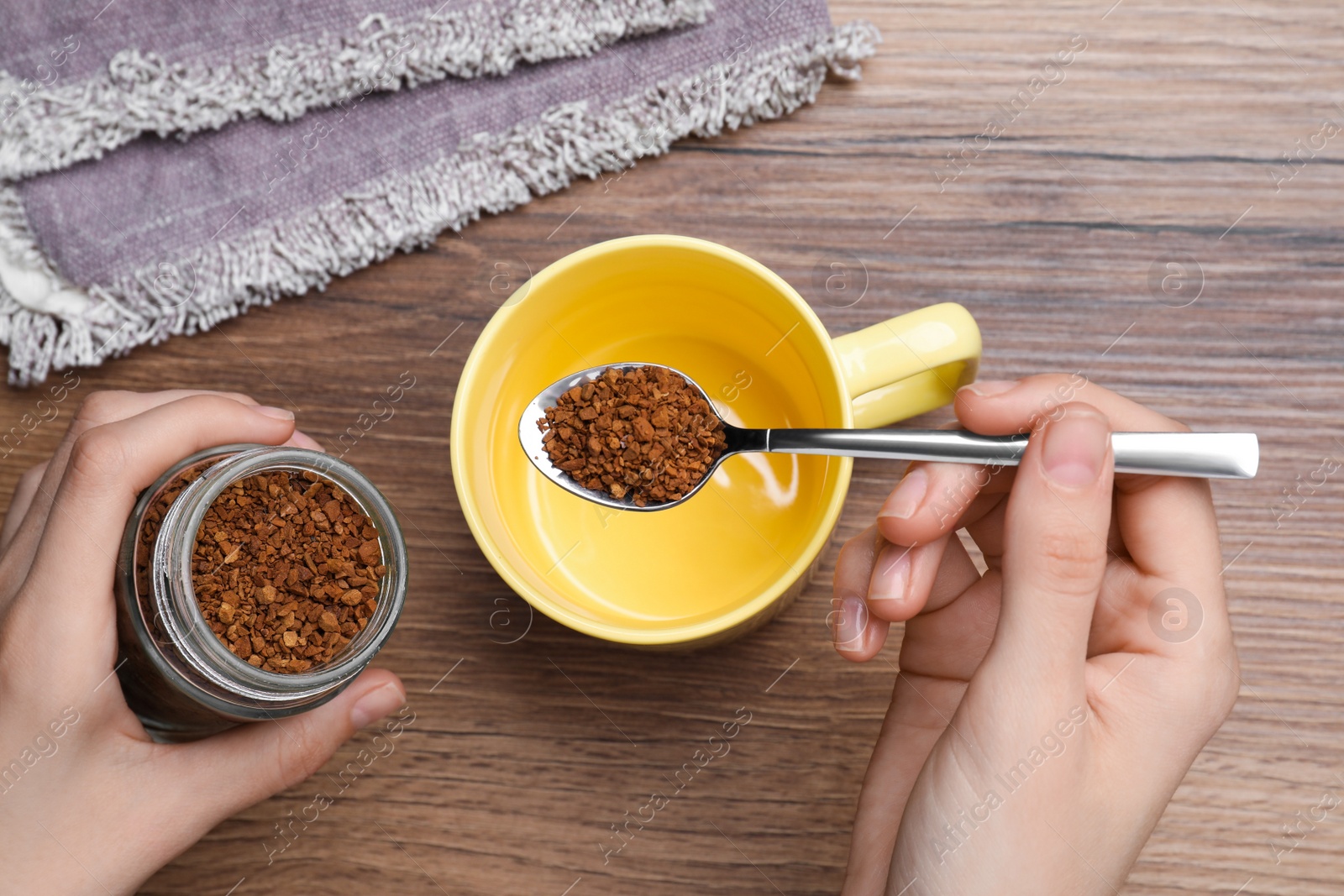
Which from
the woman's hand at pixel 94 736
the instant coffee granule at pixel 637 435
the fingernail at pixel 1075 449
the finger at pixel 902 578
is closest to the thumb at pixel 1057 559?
the fingernail at pixel 1075 449

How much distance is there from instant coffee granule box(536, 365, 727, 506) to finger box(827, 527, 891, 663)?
14 centimetres

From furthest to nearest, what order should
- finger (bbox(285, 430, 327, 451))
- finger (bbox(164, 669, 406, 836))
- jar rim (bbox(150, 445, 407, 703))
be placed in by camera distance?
finger (bbox(285, 430, 327, 451)) → finger (bbox(164, 669, 406, 836)) → jar rim (bbox(150, 445, 407, 703))

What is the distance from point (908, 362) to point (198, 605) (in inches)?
20.6

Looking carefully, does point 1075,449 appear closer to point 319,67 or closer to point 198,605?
point 198,605

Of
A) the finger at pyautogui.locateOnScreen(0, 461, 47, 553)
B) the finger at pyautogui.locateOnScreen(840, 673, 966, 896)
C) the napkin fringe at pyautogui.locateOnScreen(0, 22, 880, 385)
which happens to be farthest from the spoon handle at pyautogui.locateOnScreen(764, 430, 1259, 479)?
the finger at pyautogui.locateOnScreen(0, 461, 47, 553)

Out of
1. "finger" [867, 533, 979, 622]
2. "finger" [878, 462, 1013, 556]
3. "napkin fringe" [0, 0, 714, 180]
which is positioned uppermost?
"napkin fringe" [0, 0, 714, 180]

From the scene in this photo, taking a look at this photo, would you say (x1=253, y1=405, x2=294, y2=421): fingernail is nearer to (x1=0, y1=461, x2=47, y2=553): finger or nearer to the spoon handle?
(x1=0, y1=461, x2=47, y2=553): finger

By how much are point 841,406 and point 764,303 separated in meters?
0.12

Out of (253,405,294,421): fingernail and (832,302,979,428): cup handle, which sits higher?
(832,302,979,428): cup handle

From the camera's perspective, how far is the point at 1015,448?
0.62 m

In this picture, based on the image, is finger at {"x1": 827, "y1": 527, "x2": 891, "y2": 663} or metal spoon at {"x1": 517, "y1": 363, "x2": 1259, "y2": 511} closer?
metal spoon at {"x1": 517, "y1": 363, "x2": 1259, "y2": 511}

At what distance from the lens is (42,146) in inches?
31.7

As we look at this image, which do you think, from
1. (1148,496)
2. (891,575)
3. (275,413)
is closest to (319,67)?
(275,413)

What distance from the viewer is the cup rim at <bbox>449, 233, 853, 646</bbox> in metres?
0.62
